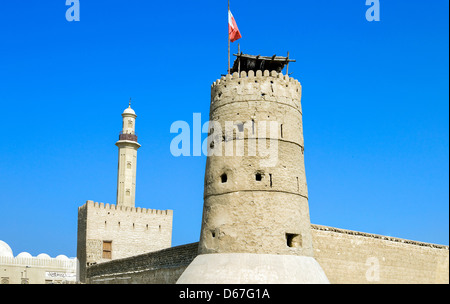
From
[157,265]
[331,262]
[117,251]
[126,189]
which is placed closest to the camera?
[331,262]

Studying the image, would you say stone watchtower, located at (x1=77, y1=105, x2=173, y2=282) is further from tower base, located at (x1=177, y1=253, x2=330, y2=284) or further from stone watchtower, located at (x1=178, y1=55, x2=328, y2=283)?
tower base, located at (x1=177, y1=253, x2=330, y2=284)

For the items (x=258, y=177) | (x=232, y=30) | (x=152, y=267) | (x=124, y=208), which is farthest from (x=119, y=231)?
(x=258, y=177)

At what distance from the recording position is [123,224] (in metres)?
34.9

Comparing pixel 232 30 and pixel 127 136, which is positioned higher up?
pixel 127 136

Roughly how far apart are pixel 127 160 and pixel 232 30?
1902cm

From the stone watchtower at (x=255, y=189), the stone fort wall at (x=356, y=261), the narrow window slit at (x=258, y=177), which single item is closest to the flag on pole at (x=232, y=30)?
the stone watchtower at (x=255, y=189)

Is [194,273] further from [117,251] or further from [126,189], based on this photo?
[126,189]

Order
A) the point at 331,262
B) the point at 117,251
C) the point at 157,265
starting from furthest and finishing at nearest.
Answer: the point at 117,251, the point at 157,265, the point at 331,262

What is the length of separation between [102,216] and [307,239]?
19.1 metres

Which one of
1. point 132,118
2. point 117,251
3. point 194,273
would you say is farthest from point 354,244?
point 132,118

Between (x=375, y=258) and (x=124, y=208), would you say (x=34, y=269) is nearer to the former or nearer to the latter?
(x=124, y=208)

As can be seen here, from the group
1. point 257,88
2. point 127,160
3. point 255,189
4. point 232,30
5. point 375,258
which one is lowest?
point 375,258

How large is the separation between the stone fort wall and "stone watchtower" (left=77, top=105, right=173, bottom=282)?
737 cm
